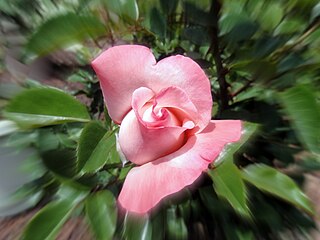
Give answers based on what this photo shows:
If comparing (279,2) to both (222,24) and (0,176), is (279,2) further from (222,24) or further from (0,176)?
(0,176)

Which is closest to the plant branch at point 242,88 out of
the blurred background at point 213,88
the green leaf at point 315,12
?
the blurred background at point 213,88

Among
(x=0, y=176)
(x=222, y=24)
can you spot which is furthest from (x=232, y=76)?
(x=0, y=176)

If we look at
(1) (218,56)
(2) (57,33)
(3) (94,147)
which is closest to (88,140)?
(3) (94,147)

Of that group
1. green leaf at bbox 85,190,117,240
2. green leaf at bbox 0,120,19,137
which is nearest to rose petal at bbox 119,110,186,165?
green leaf at bbox 85,190,117,240

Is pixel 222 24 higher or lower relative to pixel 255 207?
higher

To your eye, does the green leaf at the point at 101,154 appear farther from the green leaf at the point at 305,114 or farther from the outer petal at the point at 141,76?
the green leaf at the point at 305,114

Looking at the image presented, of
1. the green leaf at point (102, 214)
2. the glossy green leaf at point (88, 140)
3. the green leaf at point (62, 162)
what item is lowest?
the green leaf at point (102, 214)

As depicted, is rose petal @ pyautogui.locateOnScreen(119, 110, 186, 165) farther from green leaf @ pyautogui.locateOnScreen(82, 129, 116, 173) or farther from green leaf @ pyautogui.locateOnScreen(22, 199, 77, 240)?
green leaf @ pyautogui.locateOnScreen(22, 199, 77, 240)
